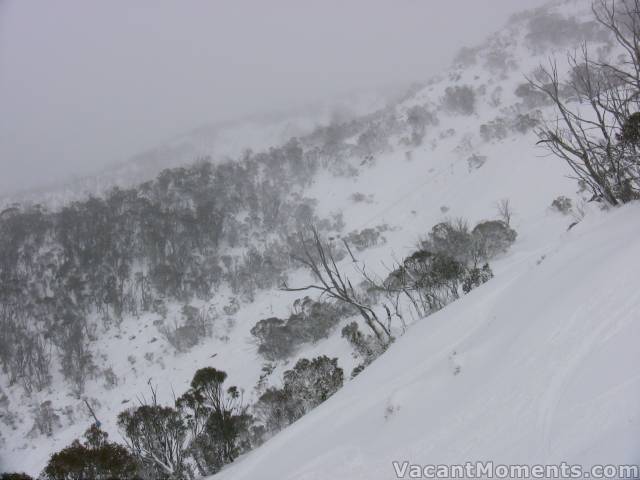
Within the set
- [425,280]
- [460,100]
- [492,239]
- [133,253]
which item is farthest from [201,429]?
[460,100]

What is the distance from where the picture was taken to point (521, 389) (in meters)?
3.26

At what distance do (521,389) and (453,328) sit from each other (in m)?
3.67

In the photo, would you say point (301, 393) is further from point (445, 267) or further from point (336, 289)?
point (445, 267)

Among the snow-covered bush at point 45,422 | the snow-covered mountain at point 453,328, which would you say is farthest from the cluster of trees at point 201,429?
the snow-covered bush at point 45,422

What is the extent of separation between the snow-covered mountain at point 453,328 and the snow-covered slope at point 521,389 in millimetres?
20

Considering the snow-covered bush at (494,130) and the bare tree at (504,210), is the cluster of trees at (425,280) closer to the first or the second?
the bare tree at (504,210)

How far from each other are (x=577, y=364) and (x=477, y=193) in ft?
133

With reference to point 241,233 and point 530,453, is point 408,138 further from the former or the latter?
point 530,453

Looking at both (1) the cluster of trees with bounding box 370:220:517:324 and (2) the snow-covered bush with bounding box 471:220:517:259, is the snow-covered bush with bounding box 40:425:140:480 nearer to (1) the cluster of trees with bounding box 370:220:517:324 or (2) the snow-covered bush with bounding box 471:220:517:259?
(1) the cluster of trees with bounding box 370:220:517:324

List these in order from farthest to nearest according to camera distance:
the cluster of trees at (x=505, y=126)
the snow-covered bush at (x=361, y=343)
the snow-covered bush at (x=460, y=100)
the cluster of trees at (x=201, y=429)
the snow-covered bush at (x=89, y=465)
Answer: the snow-covered bush at (x=460, y=100)
the cluster of trees at (x=505, y=126)
the snow-covered bush at (x=361, y=343)
the cluster of trees at (x=201, y=429)
the snow-covered bush at (x=89, y=465)

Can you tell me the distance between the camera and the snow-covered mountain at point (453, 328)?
300cm

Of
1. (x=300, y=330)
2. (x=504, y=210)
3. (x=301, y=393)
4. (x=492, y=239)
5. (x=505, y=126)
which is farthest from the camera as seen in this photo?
(x=505, y=126)

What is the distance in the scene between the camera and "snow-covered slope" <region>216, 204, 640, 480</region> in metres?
2.54

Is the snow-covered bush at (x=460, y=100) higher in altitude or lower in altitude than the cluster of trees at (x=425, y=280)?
higher
